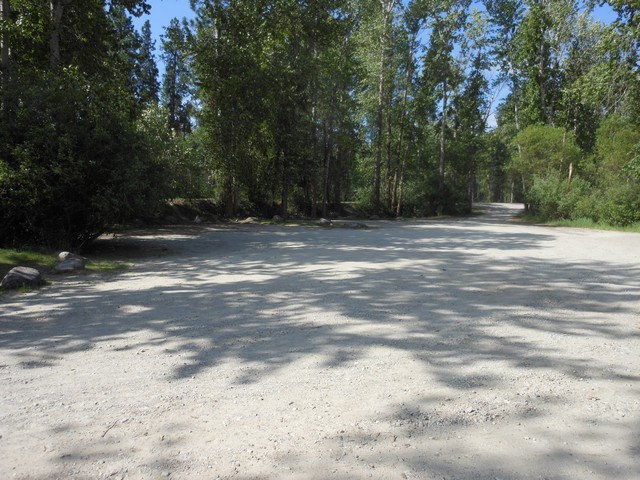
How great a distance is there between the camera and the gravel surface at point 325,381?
222cm

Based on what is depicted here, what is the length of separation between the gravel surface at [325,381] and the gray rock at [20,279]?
366 millimetres

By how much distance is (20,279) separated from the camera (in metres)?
6.79

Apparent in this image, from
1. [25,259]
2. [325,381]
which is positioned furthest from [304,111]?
[325,381]

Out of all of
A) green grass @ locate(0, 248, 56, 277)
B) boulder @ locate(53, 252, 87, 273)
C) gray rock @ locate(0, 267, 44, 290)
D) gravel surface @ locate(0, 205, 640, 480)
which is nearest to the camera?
gravel surface @ locate(0, 205, 640, 480)

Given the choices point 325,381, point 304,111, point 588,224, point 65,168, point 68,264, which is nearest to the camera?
point 325,381

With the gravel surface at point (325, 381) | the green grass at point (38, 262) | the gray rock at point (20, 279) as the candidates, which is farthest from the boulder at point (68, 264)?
the gravel surface at point (325, 381)

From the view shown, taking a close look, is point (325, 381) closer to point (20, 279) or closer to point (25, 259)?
point (20, 279)

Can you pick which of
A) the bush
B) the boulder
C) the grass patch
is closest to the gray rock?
the boulder

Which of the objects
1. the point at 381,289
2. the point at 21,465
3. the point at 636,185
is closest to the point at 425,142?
the point at 636,185

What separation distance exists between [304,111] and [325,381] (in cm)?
→ 2254

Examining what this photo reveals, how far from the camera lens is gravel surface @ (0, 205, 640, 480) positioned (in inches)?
87.6

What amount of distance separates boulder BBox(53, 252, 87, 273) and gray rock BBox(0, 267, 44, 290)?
0.96m

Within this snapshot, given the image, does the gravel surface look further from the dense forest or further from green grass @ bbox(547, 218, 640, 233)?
green grass @ bbox(547, 218, 640, 233)

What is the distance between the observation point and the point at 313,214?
26641 mm
